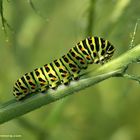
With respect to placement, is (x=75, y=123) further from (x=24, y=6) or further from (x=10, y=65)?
(x=24, y=6)

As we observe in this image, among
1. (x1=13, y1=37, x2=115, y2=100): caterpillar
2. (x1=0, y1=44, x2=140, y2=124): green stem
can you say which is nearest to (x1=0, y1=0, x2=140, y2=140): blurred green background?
(x1=13, y1=37, x2=115, y2=100): caterpillar

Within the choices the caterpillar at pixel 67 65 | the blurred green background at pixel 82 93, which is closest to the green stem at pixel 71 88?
the caterpillar at pixel 67 65

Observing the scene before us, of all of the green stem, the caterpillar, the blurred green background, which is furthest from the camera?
the blurred green background

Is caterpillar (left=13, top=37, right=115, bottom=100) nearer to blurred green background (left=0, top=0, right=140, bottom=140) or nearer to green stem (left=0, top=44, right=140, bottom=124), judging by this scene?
green stem (left=0, top=44, right=140, bottom=124)

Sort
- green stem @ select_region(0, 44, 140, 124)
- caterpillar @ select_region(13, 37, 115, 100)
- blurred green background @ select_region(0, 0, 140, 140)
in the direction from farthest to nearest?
1. blurred green background @ select_region(0, 0, 140, 140)
2. caterpillar @ select_region(13, 37, 115, 100)
3. green stem @ select_region(0, 44, 140, 124)

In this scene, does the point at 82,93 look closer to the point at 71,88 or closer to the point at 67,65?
the point at 67,65

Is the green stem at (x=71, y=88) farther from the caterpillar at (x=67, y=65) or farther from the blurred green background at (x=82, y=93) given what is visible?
the blurred green background at (x=82, y=93)

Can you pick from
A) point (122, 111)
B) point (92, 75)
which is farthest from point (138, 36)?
point (92, 75)
